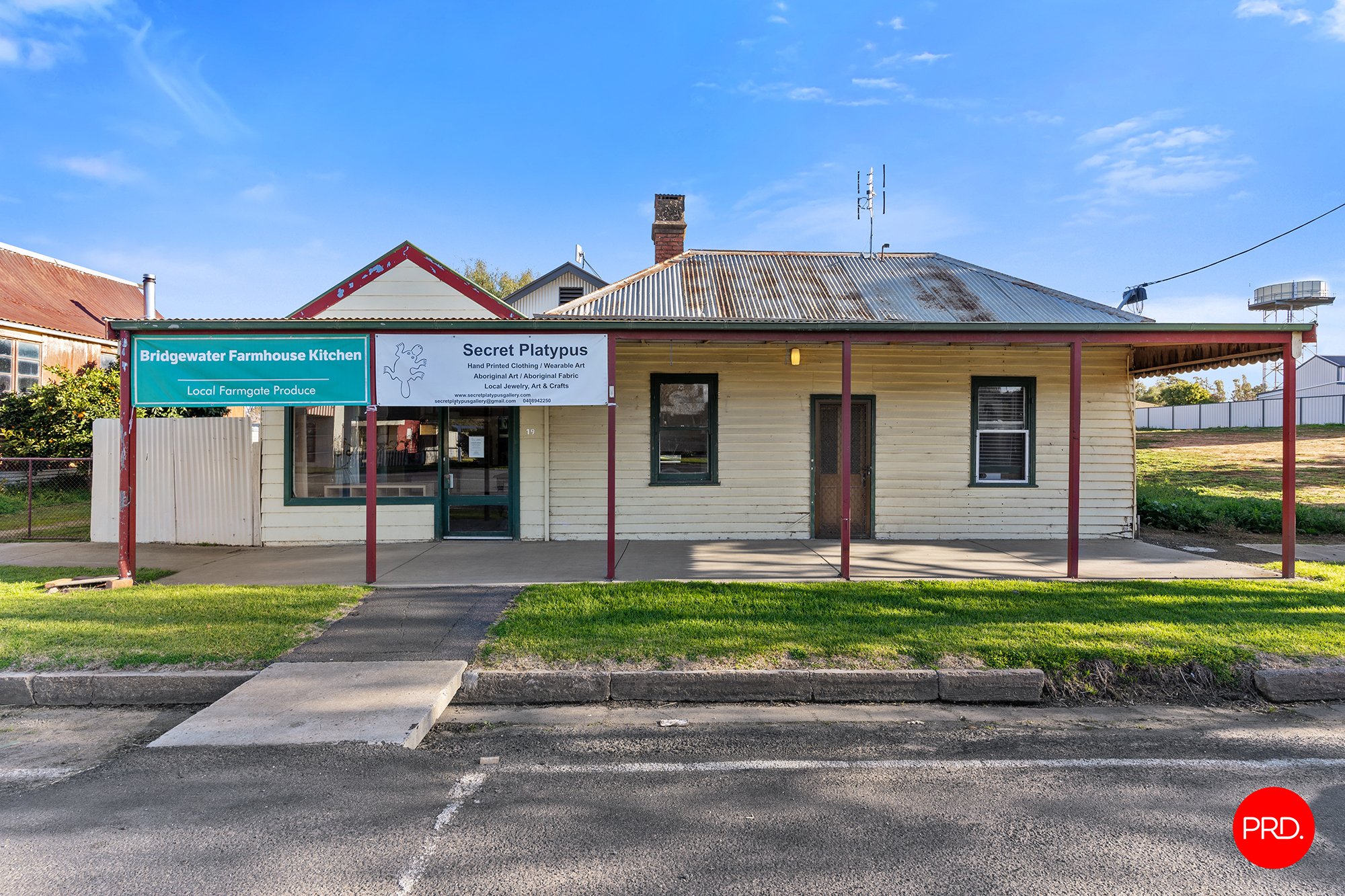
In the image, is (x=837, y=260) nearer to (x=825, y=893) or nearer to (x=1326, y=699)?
(x=1326, y=699)

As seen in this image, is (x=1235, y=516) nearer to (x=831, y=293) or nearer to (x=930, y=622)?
(x=831, y=293)

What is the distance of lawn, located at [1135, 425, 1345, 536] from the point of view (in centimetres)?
1227

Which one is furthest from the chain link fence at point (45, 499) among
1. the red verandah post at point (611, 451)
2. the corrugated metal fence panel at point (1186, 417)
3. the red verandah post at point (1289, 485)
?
the corrugated metal fence panel at point (1186, 417)

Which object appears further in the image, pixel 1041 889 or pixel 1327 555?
pixel 1327 555

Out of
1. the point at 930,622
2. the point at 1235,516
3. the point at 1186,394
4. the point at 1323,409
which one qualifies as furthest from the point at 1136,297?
the point at 1186,394

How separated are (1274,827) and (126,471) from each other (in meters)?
10.2

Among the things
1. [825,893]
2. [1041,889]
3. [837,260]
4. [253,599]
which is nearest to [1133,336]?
[837,260]

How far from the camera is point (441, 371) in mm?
8094

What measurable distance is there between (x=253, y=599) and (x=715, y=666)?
4.88 m

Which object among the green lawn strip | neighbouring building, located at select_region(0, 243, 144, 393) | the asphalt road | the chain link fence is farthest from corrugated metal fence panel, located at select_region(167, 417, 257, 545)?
neighbouring building, located at select_region(0, 243, 144, 393)

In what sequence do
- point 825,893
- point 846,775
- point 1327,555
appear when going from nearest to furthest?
1. point 825,893
2. point 846,775
3. point 1327,555

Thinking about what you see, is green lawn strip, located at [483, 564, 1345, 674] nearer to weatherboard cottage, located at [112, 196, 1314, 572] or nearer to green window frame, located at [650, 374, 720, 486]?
weatherboard cottage, located at [112, 196, 1314, 572]

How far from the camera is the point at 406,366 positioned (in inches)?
317

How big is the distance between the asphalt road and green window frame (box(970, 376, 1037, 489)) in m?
6.68
